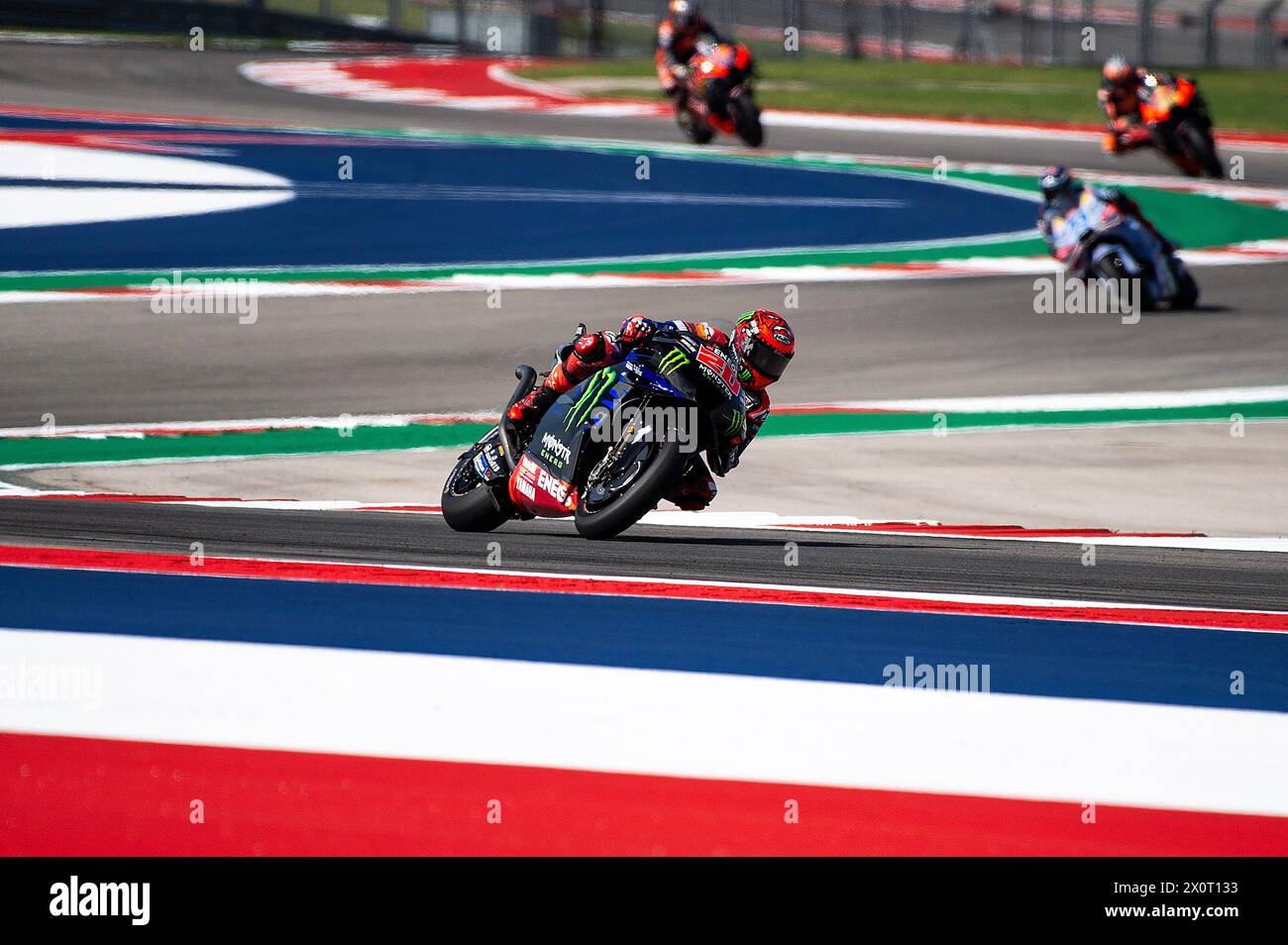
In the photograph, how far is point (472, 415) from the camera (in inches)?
477

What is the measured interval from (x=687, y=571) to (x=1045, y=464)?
3.69m

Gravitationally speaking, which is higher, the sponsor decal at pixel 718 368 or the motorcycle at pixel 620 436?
the sponsor decal at pixel 718 368

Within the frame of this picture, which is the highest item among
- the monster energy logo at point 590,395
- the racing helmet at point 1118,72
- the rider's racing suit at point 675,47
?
the rider's racing suit at point 675,47

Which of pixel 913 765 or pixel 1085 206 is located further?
pixel 1085 206

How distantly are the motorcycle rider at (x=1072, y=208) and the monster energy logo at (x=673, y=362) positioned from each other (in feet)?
28.8

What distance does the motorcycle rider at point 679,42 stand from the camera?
85.2ft

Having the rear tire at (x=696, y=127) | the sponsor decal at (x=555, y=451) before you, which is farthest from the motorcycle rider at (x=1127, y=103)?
the sponsor decal at (x=555, y=451)

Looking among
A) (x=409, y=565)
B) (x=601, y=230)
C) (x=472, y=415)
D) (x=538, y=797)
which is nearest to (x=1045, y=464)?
(x=472, y=415)

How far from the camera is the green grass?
1193 inches

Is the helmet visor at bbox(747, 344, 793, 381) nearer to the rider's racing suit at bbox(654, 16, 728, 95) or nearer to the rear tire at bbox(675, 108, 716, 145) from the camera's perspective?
the rider's racing suit at bbox(654, 16, 728, 95)

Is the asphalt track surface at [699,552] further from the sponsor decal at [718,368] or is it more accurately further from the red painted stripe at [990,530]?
the sponsor decal at [718,368]

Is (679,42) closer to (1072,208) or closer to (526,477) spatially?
(1072,208)
